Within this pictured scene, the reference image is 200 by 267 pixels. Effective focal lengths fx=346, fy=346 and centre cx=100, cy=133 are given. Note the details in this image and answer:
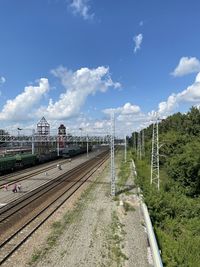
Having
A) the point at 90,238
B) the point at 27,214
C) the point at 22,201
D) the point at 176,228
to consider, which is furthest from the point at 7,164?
the point at 90,238

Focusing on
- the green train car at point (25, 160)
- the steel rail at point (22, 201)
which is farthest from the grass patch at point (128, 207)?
the green train car at point (25, 160)

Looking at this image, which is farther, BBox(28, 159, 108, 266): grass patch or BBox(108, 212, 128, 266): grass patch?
BBox(28, 159, 108, 266): grass patch

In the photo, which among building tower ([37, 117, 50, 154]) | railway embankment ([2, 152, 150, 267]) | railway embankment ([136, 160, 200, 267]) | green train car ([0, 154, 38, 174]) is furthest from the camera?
building tower ([37, 117, 50, 154])

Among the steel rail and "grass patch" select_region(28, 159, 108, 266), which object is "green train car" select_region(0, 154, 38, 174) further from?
"grass patch" select_region(28, 159, 108, 266)

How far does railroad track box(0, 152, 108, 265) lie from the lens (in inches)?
847

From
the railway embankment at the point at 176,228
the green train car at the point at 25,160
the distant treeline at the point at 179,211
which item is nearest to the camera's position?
the railway embankment at the point at 176,228

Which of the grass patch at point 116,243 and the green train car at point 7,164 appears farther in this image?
the green train car at point 7,164

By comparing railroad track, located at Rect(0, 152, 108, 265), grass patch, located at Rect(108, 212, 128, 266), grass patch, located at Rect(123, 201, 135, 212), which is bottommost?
grass patch, located at Rect(108, 212, 128, 266)

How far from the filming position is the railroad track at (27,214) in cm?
2152

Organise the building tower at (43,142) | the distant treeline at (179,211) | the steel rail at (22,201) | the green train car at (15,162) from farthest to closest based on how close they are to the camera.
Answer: the building tower at (43,142)
the green train car at (15,162)
the steel rail at (22,201)
the distant treeline at (179,211)

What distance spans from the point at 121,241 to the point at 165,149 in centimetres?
4934

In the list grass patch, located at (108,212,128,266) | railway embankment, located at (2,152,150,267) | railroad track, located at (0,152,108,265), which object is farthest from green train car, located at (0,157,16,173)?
grass patch, located at (108,212,128,266)

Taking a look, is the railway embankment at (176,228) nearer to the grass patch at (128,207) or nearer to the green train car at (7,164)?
the grass patch at (128,207)

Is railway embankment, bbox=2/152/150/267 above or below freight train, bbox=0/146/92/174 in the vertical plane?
below
